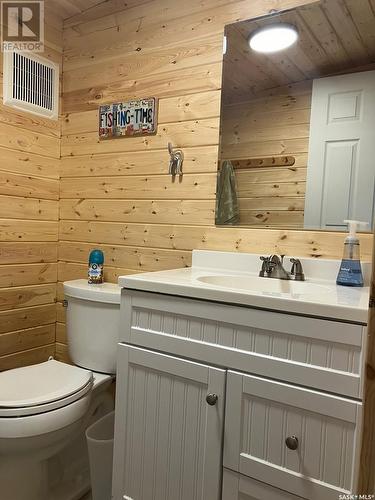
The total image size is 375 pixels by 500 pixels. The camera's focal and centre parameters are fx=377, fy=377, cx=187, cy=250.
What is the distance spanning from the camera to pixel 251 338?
1000 mm

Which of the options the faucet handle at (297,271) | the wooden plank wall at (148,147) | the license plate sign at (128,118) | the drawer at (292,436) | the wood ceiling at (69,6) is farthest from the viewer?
the wood ceiling at (69,6)

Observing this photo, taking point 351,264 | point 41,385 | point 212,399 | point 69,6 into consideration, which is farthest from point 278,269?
point 69,6

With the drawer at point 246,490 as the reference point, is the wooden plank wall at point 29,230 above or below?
above

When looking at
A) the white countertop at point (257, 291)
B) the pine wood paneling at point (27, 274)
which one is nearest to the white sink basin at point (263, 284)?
the white countertop at point (257, 291)

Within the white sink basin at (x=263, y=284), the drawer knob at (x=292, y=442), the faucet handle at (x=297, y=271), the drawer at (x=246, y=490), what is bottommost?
the drawer at (x=246, y=490)

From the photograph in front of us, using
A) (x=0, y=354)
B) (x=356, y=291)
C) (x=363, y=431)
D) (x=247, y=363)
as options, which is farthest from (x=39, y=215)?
(x=363, y=431)

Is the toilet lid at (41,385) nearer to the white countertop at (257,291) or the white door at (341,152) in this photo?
the white countertop at (257,291)

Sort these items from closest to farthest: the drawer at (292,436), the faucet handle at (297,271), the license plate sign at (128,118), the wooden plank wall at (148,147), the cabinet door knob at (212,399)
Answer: the drawer at (292,436), the cabinet door knob at (212,399), the faucet handle at (297,271), the wooden plank wall at (148,147), the license plate sign at (128,118)

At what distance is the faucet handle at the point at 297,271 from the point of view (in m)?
1.35

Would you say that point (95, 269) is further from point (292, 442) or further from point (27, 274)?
point (292, 442)

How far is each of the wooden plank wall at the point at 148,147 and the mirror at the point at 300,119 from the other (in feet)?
0.18

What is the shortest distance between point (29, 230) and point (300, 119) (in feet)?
4.48

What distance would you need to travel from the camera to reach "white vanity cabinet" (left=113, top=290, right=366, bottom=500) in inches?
35.3

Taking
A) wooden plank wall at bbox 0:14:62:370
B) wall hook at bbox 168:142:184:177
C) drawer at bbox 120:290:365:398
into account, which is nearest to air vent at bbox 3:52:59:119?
wooden plank wall at bbox 0:14:62:370
